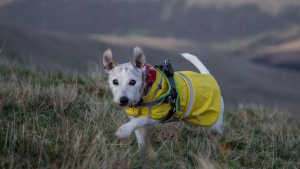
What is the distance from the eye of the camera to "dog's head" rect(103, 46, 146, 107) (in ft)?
11.7

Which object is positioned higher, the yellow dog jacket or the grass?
the yellow dog jacket

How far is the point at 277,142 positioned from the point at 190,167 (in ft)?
6.60

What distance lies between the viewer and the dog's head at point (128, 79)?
3.56 metres

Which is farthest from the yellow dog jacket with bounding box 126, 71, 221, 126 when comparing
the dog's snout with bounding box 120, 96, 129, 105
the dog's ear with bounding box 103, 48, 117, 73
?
the dog's ear with bounding box 103, 48, 117, 73

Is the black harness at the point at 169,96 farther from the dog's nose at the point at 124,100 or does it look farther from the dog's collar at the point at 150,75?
the dog's nose at the point at 124,100

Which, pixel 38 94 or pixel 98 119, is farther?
pixel 38 94

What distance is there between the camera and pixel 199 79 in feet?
14.9

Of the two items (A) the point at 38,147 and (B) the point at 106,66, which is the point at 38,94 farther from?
(A) the point at 38,147

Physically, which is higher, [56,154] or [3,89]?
[3,89]

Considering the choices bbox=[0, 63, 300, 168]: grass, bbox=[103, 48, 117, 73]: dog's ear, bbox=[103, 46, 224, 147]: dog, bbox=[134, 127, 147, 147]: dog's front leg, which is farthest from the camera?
bbox=[134, 127, 147, 147]: dog's front leg

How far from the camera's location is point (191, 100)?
170 inches

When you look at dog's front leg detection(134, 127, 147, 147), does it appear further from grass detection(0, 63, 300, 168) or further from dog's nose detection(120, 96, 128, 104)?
dog's nose detection(120, 96, 128, 104)

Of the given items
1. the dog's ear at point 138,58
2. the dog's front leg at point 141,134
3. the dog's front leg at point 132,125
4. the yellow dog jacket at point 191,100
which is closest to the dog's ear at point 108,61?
the dog's ear at point 138,58

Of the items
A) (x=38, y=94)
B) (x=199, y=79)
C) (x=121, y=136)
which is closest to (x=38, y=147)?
(x=121, y=136)
